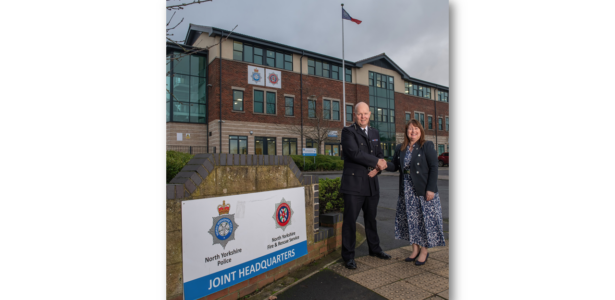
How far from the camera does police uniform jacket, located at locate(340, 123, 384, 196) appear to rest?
9.35 ft

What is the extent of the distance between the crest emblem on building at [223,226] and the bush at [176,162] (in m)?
0.43

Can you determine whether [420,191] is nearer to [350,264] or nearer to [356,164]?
[356,164]

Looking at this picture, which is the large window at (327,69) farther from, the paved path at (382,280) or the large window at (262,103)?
the paved path at (382,280)

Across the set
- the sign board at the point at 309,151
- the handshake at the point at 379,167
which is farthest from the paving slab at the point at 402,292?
the sign board at the point at 309,151

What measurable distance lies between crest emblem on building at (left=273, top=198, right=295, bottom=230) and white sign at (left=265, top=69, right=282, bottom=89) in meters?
1.08

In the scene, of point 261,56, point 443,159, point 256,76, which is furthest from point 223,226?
point 443,159

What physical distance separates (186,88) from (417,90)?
79.7 inches

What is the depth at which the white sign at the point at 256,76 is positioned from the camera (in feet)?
7.27

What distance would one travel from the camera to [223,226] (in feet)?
6.73

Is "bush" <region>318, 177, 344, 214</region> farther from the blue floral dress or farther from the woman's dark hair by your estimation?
the woman's dark hair

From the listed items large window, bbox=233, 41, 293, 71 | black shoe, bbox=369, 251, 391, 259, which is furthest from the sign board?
large window, bbox=233, 41, 293, 71
